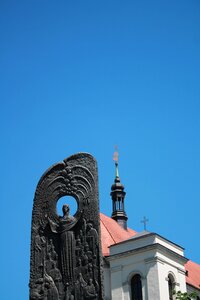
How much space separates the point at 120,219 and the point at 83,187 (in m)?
30.0

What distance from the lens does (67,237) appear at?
34.7 feet

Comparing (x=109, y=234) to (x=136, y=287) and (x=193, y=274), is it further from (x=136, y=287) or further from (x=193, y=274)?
(x=193, y=274)

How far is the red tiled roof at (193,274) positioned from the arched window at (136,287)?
17.3 feet

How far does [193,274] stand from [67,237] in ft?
90.3

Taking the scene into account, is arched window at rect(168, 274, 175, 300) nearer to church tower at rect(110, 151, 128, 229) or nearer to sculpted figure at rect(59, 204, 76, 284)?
church tower at rect(110, 151, 128, 229)

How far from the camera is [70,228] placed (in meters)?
10.6

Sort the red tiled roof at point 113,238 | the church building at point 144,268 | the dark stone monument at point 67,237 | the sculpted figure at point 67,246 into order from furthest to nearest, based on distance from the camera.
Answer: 1. the red tiled roof at point 113,238
2. the church building at point 144,268
3. the sculpted figure at point 67,246
4. the dark stone monument at point 67,237

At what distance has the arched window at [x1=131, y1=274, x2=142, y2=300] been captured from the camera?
28125 millimetres

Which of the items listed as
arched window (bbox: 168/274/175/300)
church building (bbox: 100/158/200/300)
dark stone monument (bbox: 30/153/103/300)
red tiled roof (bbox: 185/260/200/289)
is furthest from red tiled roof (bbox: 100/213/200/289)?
dark stone monument (bbox: 30/153/103/300)

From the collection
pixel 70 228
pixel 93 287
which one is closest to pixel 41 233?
pixel 70 228

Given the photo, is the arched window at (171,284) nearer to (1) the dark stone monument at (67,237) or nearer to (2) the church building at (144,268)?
(2) the church building at (144,268)

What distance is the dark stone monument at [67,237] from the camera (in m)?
10.2

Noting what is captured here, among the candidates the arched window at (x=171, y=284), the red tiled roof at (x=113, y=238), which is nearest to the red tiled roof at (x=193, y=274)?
the red tiled roof at (x=113, y=238)

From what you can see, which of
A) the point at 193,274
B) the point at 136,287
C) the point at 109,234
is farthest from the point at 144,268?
the point at 193,274
